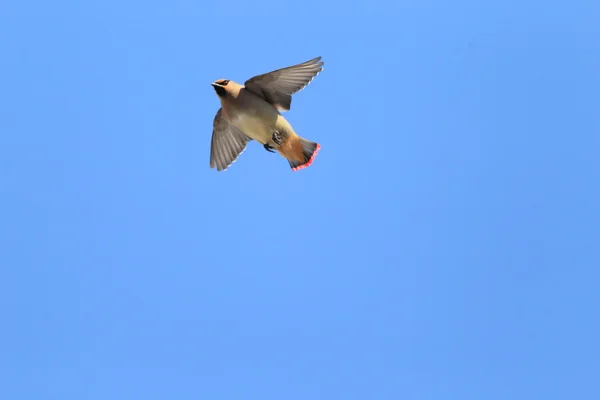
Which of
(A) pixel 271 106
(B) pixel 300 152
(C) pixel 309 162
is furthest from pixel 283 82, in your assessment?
(C) pixel 309 162

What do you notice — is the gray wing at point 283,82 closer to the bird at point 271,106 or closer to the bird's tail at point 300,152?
the bird at point 271,106

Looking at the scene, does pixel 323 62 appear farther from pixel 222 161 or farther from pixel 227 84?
pixel 222 161

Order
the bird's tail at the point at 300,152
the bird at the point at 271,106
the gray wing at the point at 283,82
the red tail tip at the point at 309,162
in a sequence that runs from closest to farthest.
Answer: the gray wing at the point at 283,82 → the bird at the point at 271,106 → the bird's tail at the point at 300,152 → the red tail tip at the point at 309,162

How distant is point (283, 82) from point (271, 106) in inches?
16.2

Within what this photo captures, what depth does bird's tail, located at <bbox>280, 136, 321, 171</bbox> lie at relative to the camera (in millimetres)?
13461

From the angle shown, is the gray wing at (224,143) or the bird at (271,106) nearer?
the bird at (271,106)

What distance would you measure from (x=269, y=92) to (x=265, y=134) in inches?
23.4

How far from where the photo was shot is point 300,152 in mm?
13633

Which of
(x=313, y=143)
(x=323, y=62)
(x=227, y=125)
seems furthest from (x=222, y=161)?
(x=323, y=62)

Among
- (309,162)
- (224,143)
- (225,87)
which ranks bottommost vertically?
(309,162)

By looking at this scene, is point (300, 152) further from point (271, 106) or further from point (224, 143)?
point (224, 143)

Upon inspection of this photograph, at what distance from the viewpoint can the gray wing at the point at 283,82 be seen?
1285cm

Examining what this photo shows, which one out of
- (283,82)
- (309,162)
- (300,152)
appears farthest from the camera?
(309,162)

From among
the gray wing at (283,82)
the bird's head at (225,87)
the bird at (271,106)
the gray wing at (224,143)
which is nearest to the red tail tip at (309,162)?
the bird at (271,106)
